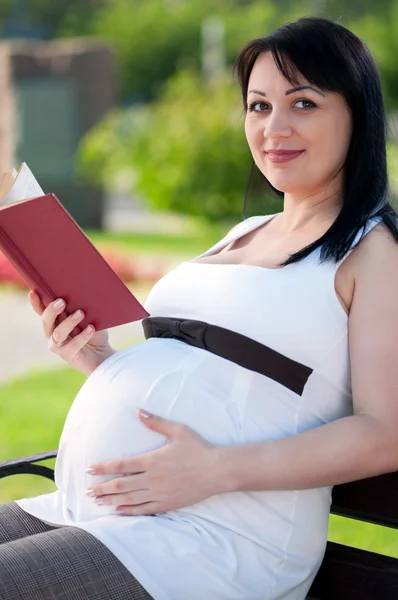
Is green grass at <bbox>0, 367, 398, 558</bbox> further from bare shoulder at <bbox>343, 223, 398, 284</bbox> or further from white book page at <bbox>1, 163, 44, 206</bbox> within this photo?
white book page at <bbox>1, 163, 44, 206</bbox>

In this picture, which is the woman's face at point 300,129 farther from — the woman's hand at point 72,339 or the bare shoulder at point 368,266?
the woman's hand at point 72,339

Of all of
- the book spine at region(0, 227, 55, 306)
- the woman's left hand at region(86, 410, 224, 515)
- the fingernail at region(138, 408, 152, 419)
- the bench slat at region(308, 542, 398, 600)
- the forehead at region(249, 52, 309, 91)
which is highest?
the forehead at region(249, 52, 309, 91)

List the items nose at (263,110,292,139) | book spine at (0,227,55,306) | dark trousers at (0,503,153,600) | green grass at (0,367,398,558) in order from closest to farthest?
dark trousers at (0,503,153,600)
book spine at (0,227,55,306)
nose at (263,110,292,139)
green grass at (0,367,398,558)

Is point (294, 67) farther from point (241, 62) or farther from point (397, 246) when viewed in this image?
point (397, 246)

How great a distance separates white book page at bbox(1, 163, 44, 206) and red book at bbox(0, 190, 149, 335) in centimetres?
2

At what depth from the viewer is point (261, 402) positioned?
7.22 ft

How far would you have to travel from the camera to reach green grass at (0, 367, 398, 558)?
4113 millimetres

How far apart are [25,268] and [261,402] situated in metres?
0.60

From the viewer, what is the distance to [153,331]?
2.48 metres

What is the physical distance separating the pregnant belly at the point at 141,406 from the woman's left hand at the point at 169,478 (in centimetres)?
5

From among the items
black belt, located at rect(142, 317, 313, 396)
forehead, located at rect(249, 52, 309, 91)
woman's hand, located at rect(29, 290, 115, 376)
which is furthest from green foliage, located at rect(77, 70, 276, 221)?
black belt, located at rect(142, 317, 313, 396)

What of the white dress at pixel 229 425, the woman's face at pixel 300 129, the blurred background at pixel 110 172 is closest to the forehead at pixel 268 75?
the woman's face at pixel 300 129

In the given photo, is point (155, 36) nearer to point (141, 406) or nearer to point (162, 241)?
point (162, 241)

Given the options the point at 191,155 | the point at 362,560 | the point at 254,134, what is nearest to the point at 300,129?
the point at 254,134
